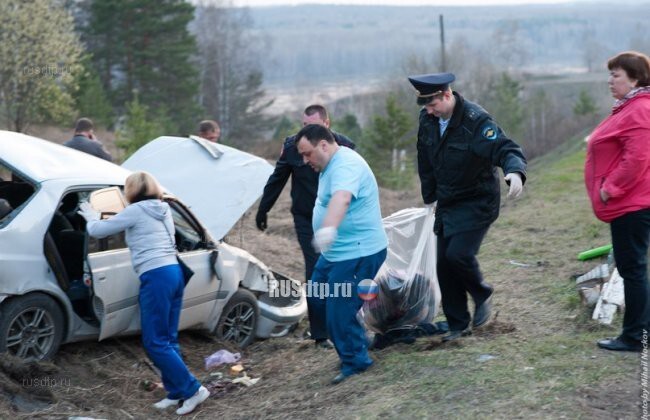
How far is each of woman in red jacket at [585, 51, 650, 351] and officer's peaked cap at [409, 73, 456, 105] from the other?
109 centimetres

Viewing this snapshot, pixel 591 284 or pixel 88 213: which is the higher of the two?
pixel 88 213

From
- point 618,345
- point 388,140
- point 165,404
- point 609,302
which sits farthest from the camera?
point 388,140

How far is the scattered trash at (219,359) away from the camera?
24.0 ft

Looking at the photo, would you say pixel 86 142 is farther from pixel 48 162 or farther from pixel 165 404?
pixel 165 404

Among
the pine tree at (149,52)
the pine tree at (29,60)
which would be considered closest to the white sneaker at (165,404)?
the pine tree at (29,60)

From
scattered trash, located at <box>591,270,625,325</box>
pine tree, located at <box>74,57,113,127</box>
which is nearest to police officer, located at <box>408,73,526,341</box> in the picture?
scattered trash, located at <box>591,270,625,325</box>

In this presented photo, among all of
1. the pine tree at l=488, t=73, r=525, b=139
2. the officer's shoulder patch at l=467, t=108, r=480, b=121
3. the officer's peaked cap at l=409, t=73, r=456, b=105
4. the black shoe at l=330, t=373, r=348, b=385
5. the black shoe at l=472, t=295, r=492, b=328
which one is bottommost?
the pine tree at l=488, t=73, r=525, b=139

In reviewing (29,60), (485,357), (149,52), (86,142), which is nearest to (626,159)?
(485,357)

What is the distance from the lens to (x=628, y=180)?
17.9 ft

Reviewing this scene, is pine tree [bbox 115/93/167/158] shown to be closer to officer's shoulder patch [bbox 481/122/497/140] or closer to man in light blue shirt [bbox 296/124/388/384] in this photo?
man in light blue shirt [bbox 296/124/388/384]

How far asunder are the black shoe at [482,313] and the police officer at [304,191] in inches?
54.1

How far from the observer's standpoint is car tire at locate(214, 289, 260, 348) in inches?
308

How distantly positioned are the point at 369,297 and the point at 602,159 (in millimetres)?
1808

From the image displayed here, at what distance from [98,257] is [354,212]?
2.03 metres
